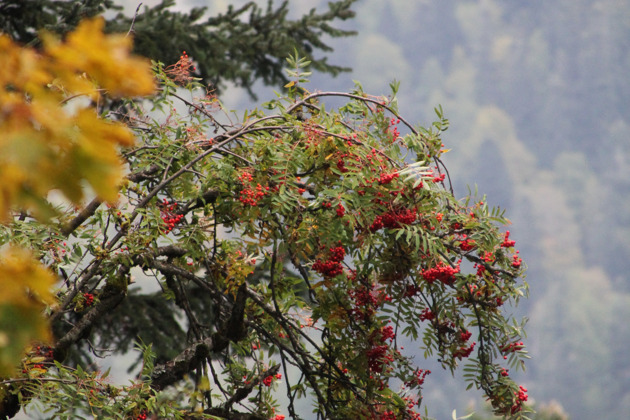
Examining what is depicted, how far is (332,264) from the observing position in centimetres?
224

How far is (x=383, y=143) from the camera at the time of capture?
7.89 feet

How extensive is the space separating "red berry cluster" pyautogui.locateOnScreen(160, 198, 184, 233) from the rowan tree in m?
0.01

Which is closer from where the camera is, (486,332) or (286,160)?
(286,160)

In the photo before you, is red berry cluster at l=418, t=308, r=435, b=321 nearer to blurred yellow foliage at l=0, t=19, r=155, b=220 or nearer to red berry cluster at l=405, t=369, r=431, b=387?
red berry cluster at l=405, t=369, r=431, b=387

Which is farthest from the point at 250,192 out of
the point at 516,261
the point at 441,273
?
the point at 516,261

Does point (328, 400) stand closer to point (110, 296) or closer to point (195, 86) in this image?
point (110, 296)

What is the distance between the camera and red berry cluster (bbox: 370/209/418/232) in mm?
2123

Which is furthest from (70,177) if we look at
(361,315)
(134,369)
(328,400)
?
(134,369)

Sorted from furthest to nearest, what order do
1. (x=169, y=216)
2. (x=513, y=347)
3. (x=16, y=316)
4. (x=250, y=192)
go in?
1. (x=169, y=216)
2. (x=513, y=347)
3. (x=250, y=192)
4. (x=16, y=316)

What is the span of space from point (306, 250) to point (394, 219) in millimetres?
379

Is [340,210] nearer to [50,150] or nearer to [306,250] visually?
[306,250]

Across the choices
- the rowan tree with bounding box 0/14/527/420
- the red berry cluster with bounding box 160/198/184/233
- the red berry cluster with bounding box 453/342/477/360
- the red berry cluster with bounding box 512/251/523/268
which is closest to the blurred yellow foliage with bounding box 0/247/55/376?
the rowan tree with bounding box 0/14/527/420

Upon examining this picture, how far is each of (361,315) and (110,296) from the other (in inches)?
41.2

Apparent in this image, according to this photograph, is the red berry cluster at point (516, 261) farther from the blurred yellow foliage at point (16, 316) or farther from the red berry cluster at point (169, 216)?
the blurred yellow foliage at point (16, 316)
